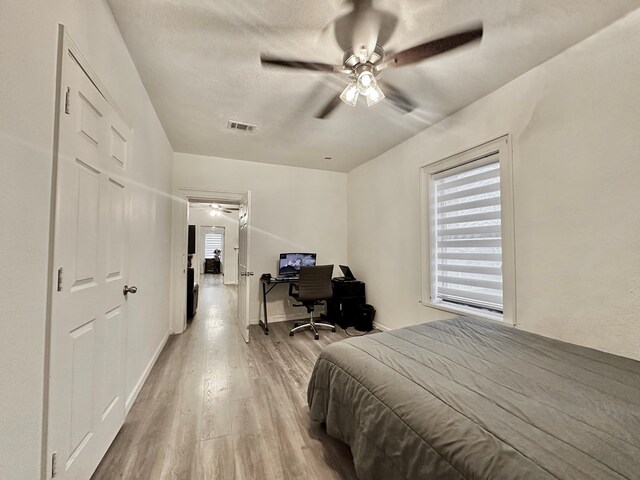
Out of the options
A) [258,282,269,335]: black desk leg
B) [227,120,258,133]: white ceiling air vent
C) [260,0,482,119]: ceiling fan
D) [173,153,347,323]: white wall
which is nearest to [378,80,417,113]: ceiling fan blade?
[260,0,482,119]: ceiling fan

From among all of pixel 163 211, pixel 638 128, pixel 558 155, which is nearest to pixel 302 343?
pixel 163 211

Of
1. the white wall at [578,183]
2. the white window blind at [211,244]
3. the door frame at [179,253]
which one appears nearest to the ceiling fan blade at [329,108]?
the white wall at [578,183]

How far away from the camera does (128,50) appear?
1.87m

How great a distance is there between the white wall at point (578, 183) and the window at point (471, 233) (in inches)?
4.1

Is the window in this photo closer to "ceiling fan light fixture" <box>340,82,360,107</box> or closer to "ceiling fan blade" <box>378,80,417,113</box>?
"ceiling fan blade" <box>378,80,417,113</box>

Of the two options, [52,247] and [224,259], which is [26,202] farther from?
[224,259]

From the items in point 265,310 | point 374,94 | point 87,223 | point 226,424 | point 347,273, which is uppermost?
point 374,94

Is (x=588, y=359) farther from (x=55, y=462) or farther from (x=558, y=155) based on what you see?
(x=55, y=462)

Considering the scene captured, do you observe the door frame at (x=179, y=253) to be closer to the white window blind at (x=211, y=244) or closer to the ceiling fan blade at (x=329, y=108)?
the ceiling fan blade at (x=329, y=108)

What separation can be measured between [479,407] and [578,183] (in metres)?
1.75

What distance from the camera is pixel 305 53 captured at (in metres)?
1.89

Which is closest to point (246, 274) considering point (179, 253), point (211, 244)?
point (179, 253)

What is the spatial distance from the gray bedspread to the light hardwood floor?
215mm

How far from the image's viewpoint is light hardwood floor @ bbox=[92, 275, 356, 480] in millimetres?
1479
